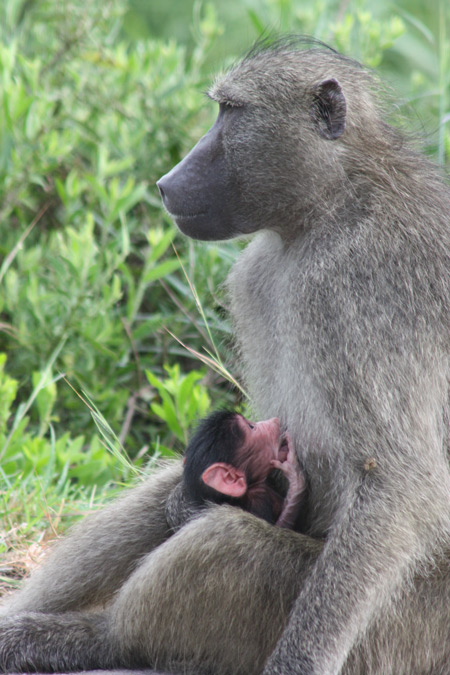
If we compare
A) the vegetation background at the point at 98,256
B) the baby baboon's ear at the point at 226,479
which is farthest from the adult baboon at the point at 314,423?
the vegetation background at the point at 98,256

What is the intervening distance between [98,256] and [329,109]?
2.20m

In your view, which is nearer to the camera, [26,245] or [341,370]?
[341,370]

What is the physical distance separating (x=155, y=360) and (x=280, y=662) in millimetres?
2822

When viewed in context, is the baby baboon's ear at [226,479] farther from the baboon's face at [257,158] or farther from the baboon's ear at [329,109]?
the baboon's ear at [329,109]

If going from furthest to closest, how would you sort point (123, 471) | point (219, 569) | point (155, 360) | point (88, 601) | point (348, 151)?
1. point (155, 360)
2. point (123, 471)
3. point (88, 601)
4. point (348, 151)
5. point (219, 569)

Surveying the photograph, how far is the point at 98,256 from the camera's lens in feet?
15.3

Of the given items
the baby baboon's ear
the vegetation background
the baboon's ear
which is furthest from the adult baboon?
the vegetation background

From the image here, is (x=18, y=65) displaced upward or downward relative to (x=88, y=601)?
upward

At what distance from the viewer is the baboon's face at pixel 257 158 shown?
2.68 m

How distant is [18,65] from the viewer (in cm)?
513

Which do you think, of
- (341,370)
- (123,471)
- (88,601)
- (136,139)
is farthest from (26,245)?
(341,370)

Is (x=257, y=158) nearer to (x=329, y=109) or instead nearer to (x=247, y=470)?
(x=329, y=109)

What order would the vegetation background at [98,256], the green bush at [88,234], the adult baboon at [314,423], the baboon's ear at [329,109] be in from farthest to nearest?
the green bush at [88,234], the vegetation background at [98,256], the baboon's ear at [329,109], the adult baboon at [314,423]

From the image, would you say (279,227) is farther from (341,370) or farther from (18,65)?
(18,65)
